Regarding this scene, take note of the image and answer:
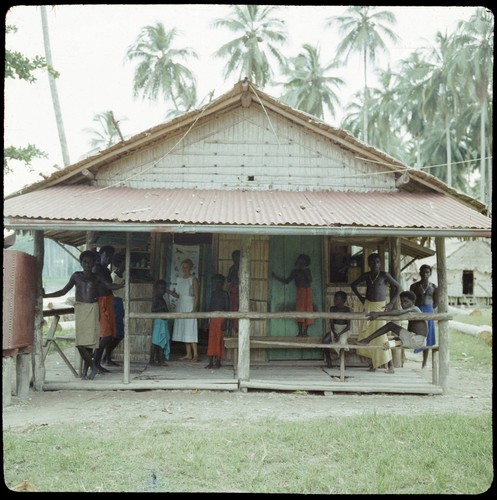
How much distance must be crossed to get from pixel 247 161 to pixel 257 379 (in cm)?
386

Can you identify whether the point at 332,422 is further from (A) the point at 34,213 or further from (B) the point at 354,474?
(A) the point at 34,213

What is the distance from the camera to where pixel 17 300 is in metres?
7.53

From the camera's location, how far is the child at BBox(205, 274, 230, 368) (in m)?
9.18

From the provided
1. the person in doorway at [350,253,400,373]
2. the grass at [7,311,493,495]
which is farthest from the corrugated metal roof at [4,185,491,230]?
the grass at [7,311,493,495]

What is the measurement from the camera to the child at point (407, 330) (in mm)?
8336

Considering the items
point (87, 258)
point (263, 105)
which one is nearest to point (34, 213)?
point (87, 258)

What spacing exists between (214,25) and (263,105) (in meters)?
28.0

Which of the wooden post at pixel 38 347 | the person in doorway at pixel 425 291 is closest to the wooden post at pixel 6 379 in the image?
the wooden post at pixel 38 347

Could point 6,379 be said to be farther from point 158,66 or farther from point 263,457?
point 158,66

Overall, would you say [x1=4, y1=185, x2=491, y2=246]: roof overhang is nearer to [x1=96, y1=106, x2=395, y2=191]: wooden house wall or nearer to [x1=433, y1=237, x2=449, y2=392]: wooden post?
[x1=96, y1=106, x2=395, y2=191]: wooden house wall

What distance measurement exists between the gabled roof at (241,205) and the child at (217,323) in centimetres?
146

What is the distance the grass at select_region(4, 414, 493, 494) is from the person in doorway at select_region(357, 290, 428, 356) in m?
1.85

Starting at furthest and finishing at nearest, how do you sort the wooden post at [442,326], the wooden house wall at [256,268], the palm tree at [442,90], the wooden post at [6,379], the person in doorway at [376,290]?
the palm tree at [442,90] → the wooden house wall at [256,268] → the person in doorway at [376,290] → the wooden post at [442,326] → the wooden post at [6,379]

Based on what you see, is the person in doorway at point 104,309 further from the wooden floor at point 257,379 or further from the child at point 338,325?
the child at point 338,325
